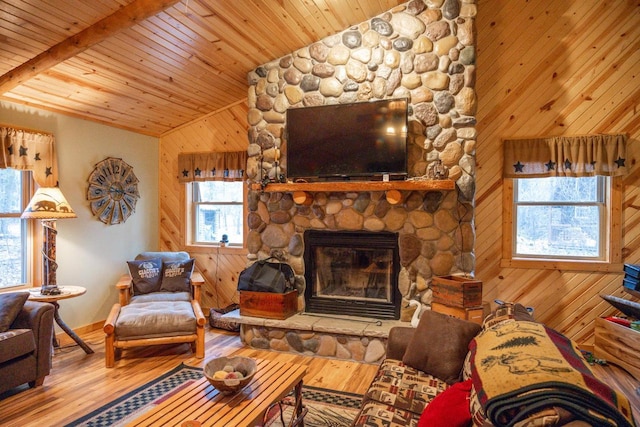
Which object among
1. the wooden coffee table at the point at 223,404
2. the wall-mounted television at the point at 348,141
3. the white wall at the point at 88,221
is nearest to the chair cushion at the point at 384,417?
the wooden coffee table at the point at 223,404

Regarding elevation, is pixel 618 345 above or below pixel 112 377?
above

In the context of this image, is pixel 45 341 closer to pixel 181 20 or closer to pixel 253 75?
pixel 181 20

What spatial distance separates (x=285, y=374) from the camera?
2334mm

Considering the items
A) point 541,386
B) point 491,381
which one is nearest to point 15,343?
point 491,381

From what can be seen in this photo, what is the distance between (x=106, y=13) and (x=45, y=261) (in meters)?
2.28

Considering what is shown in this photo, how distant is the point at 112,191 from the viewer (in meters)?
4.64

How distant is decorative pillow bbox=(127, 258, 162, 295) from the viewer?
4312mm

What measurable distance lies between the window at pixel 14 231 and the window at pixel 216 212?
71.1 inches

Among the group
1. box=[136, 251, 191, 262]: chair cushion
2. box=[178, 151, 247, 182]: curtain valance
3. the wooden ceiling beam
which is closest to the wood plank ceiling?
the wooden ceiling beam

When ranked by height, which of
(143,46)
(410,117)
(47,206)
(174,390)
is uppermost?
(143,46)

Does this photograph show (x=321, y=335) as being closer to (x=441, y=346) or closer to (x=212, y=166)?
(x=441, y=346)

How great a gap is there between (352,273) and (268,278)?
846mm

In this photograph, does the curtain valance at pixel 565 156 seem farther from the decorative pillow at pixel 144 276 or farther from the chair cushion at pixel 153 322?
the decorative pillow at pixel 144 276

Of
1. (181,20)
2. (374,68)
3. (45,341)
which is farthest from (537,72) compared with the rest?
(45,341)
